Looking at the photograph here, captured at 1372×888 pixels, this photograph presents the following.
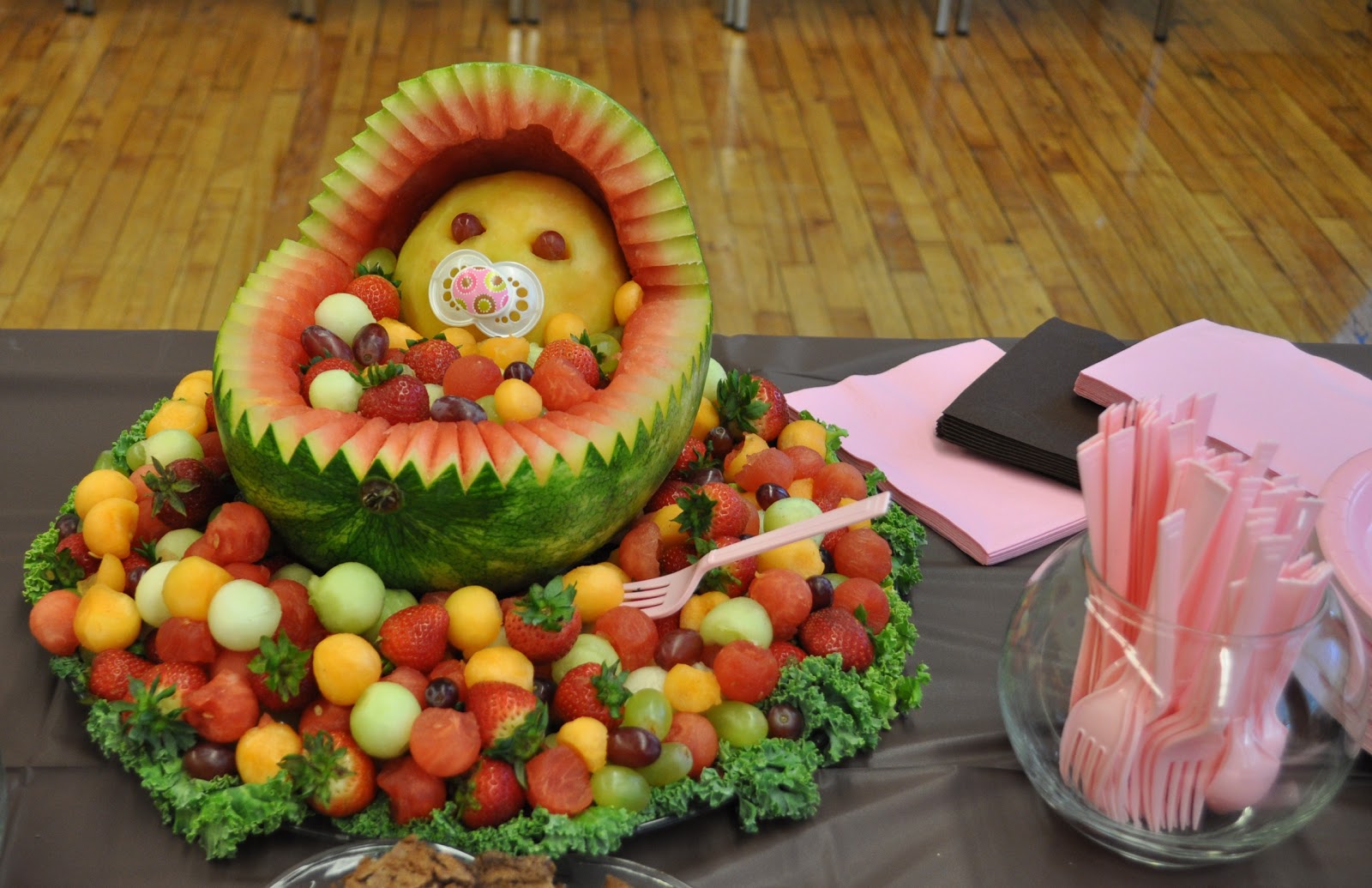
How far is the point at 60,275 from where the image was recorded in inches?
115

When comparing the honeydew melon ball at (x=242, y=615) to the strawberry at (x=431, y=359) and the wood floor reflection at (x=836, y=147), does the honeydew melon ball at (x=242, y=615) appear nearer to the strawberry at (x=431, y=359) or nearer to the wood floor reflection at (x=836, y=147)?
the strawberry at (x=431, y=359)

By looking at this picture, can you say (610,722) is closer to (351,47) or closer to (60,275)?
(60,275)

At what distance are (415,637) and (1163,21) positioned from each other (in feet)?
13.7

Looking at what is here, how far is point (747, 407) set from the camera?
4.15ft

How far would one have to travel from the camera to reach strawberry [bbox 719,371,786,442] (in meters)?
1.26

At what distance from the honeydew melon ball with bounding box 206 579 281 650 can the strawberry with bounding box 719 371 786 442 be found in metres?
0.48

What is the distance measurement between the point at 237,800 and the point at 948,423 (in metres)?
0.79

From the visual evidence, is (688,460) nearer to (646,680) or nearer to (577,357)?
(577,357)

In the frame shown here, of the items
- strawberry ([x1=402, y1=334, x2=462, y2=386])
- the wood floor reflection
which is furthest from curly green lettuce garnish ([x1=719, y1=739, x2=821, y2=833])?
the wood floor reflection

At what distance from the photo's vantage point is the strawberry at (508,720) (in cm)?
89

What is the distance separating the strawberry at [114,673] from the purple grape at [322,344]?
0.30 m

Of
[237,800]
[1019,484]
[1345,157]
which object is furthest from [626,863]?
[1345,157]

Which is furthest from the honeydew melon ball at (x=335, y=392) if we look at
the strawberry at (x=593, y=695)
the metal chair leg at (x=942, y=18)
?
the metal chair leg at (x=942, y=18)

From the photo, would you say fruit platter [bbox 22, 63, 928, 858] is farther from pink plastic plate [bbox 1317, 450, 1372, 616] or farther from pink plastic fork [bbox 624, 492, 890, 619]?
pink plastic plate [bbox 1317, 450, 1372, 616]
